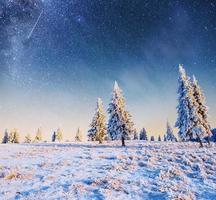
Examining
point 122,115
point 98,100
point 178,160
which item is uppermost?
point 98,100

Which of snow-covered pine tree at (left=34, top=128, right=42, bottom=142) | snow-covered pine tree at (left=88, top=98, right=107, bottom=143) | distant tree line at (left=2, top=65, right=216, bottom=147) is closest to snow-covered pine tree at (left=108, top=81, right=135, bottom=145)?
distant tree line at (left=2, top=65, right=216, bottom=147)

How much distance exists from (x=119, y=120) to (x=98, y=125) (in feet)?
32.1

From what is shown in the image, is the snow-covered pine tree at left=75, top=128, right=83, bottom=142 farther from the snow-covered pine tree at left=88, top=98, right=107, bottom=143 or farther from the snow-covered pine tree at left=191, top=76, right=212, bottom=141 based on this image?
the snow-covered pine tree at left=191, top=76, right=212, bottom=141

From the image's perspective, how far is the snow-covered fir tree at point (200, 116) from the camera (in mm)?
37812

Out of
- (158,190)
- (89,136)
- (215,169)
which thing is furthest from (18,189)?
(89,136)

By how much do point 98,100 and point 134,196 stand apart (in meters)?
43.8

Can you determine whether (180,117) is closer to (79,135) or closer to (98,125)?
(98,125)

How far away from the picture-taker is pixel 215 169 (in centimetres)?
1686

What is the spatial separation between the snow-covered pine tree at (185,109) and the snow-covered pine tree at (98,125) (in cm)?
1809

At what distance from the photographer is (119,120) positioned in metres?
44.6

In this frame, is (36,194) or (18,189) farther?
(18,189)

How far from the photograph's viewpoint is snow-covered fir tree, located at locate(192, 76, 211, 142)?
37812 millimetres

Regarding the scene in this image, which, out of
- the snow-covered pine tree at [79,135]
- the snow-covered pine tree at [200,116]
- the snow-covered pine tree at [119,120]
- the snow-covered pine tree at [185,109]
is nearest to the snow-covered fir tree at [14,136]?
the snow-covered pine tree at [79,135]

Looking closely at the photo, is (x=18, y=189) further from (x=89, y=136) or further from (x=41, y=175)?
(x=89, y=136)
